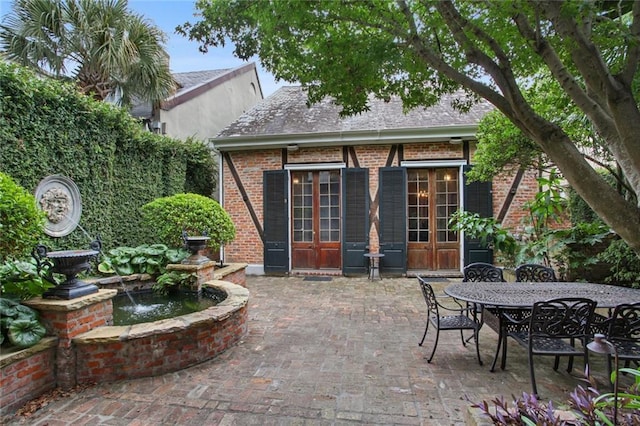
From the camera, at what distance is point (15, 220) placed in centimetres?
266

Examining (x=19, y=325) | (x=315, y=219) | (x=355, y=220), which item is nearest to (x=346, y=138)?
(x=355, y=220)

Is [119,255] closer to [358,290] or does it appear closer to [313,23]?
[358,290]

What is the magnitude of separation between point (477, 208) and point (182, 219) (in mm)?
5934

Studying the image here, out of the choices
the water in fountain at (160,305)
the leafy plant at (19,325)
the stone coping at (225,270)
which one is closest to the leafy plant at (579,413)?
the leafy plant at (19,325)

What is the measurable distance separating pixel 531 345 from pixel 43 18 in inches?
331

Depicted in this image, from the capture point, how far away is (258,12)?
220cm

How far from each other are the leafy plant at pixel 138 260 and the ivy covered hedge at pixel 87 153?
528 mm

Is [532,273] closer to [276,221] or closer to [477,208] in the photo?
[477,208]

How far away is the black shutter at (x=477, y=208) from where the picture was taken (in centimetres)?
675

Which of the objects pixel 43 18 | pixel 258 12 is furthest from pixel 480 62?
pixel 43 18

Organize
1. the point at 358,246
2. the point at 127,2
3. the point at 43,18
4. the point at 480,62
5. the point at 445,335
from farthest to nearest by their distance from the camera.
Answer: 1. the point at 358,246
2. the point at 127,2
3. the point at 43,18
4. the point at 445,335
5. the point at 480,62

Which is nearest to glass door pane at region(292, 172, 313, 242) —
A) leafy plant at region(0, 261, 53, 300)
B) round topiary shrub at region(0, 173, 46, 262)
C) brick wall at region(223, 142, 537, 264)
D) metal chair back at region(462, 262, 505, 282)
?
brick wall at region(223, 142, 537, 264)

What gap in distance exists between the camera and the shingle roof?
280 inches

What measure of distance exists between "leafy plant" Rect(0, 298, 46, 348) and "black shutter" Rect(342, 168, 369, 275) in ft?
17.7
